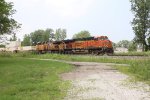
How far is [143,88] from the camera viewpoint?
15766 mm

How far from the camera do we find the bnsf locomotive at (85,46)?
164 feet

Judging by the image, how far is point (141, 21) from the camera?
75938 millimetres

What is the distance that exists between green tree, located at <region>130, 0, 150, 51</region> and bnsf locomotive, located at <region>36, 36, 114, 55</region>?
65.9 feet

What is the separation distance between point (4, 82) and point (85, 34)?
131 meters

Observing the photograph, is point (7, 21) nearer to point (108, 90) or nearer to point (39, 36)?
point (108, 90)

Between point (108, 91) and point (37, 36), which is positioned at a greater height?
point (37, 36)

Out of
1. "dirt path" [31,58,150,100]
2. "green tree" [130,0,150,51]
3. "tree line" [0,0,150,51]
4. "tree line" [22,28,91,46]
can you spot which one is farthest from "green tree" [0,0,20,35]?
"tree line" [22,28,91,46]

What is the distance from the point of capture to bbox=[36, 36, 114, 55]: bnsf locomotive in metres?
50.1

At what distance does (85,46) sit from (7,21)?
17.5 m

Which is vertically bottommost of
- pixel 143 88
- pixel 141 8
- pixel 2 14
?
pixel 143 88

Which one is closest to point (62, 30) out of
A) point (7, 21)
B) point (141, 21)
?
point (141, 21)

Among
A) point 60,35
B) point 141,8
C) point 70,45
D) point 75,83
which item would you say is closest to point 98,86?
point 75,83

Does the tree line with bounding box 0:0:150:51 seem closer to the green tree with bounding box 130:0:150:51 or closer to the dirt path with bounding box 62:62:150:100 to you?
the green tree with bounding box 130:0:150:51

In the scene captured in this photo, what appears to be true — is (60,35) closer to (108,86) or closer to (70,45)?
(70,45)
